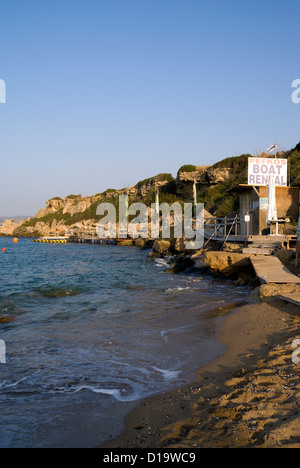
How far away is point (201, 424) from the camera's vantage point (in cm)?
368

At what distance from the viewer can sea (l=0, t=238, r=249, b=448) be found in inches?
173

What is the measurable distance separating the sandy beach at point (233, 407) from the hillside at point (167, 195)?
782 inches

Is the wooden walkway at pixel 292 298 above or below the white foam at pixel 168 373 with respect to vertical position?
above

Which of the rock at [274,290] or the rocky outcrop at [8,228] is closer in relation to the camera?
the rock at [274,290]

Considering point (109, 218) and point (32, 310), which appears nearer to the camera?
point (32, 310)

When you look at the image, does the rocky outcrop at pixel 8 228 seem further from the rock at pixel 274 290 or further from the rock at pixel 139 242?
the rock at pixel 274 290

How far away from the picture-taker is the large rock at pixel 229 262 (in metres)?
14.2

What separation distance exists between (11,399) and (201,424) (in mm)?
2957

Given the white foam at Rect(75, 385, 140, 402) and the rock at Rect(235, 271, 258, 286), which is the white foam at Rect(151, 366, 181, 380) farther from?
the rock at Rect(235, 271, 258, 286)

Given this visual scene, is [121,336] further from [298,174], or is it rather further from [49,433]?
[298,174]

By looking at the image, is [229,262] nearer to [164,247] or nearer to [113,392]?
[113,392]

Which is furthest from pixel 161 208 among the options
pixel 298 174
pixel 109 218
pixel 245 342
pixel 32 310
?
pixel 245 342

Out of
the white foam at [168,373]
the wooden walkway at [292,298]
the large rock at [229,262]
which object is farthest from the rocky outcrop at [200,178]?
the white foam at [168,373]

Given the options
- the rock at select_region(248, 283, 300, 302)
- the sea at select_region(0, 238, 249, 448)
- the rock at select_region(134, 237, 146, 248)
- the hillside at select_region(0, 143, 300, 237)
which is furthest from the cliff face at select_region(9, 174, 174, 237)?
the rock at select_region(248, 283, 300, 302)
